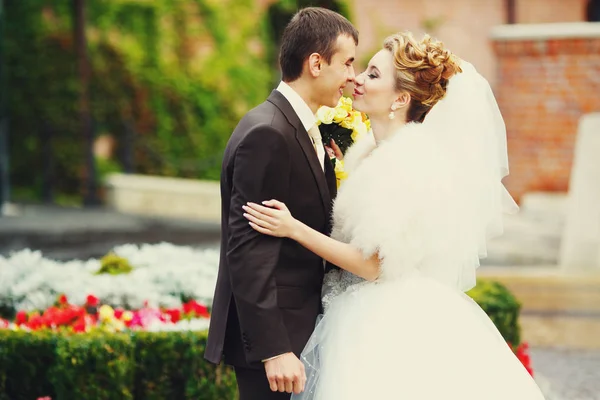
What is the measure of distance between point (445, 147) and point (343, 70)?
557 millimetres

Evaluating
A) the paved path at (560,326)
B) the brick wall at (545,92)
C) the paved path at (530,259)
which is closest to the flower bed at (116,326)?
the paved path at (560,326)

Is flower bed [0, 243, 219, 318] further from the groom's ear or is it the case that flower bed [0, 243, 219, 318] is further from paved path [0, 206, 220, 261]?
paved path [0, 206, 220, 261]

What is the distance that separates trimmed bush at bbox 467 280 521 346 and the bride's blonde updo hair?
93.1 inches

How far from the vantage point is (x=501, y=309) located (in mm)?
5523

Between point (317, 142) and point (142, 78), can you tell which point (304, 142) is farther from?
point (142, 78)

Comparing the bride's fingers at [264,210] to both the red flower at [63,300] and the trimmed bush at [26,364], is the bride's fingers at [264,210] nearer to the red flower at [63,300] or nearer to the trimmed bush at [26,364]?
the trimmed bush at [26,364]

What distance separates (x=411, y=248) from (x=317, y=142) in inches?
19.4

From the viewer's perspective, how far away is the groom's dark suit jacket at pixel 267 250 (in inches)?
112

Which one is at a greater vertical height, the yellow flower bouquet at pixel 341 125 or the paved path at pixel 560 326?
the yellow flower bouquet at pixel 341 125

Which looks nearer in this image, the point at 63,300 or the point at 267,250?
the point at 267,250

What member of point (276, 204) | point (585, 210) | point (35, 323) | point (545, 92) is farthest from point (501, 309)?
point (545, 92)

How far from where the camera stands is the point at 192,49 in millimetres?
17672

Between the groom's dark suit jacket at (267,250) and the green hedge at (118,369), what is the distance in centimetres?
142

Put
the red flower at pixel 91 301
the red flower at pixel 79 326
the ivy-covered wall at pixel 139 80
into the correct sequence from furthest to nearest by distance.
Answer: the ivy-covered wall at pixel 139 80
the red flower at pixel 91 301
the red flower at pixel 79 326
